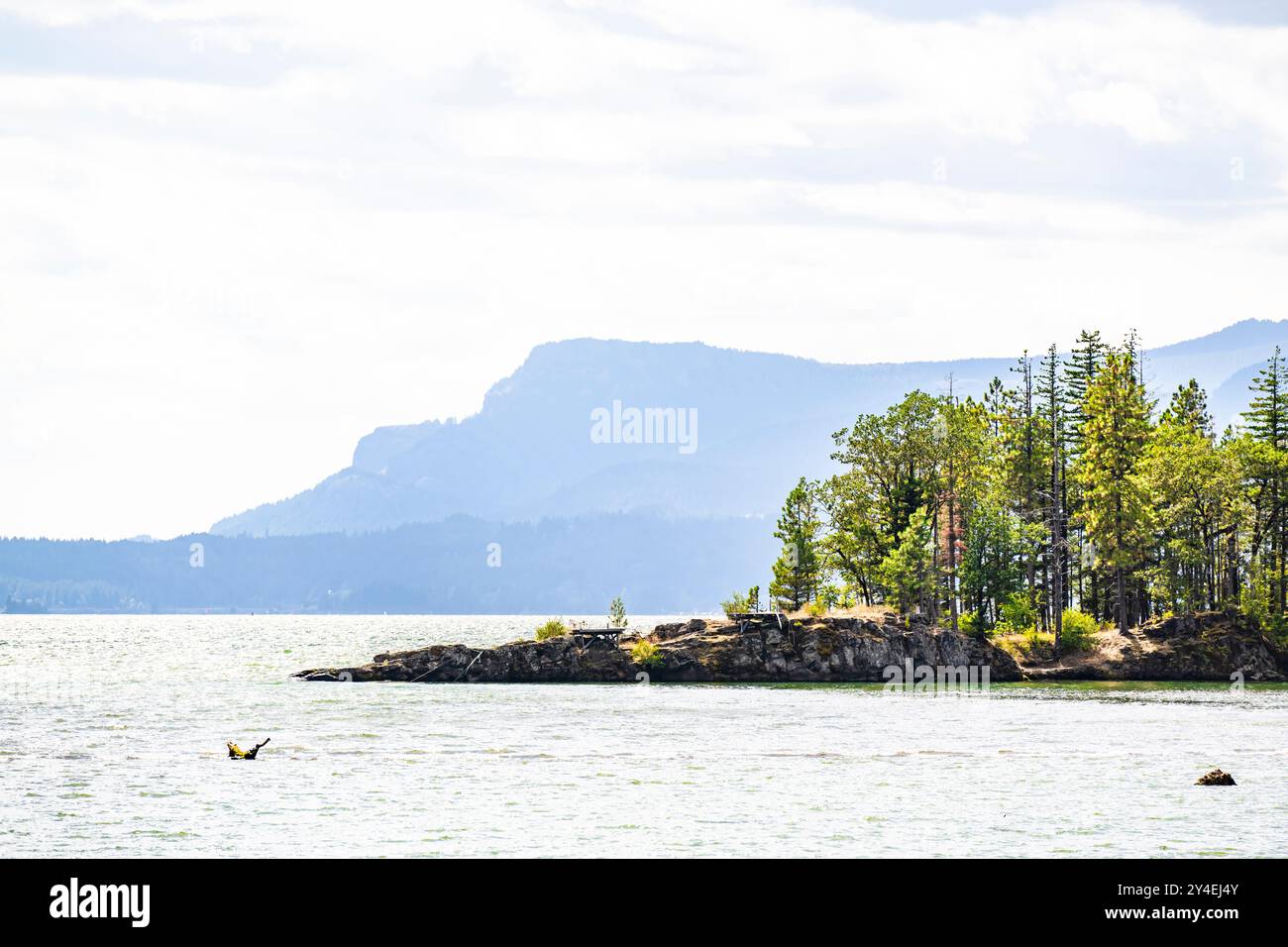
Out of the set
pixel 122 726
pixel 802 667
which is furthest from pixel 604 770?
pixel 802 667

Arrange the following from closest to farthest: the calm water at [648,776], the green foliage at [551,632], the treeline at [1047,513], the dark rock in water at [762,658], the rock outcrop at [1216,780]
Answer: the calm water at [648,776] → the rock outcrop at [1216,780] → the dark rock in water at [762,658] → the treeline at [1047,513] → the green foliage at [551,632]

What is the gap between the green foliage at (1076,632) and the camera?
11469 cm

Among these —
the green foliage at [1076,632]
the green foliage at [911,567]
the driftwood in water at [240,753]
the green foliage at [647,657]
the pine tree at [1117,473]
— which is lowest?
the driftwood in water at [240,753]

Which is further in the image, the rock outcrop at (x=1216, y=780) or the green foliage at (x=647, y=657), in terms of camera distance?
the green foliage at (x=647, y=657)

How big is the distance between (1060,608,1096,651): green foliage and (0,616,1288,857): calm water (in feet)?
62.5

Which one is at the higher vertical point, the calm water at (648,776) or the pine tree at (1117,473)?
the pine tree at (1117,473)

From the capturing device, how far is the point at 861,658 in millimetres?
112562

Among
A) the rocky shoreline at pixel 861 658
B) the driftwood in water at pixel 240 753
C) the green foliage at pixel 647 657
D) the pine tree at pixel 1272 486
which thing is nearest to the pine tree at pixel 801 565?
the rocky shoreline at pixel 861 658

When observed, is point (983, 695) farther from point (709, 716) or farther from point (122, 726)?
point (122, 726)

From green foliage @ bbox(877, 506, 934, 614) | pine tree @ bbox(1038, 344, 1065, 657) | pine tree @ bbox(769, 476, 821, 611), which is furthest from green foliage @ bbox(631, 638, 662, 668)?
pine tree @ bbox(1038, 344, 1065, 657)

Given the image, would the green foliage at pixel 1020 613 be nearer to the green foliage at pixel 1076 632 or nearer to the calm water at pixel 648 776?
the green foliage at pixel 1076 632

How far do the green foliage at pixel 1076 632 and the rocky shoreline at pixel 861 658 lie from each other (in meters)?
0.95

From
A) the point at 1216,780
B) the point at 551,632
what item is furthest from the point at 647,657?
the point at 1216,780

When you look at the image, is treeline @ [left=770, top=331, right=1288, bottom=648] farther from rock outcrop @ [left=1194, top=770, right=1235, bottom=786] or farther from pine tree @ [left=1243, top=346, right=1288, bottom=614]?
rock outcrop @ [left=1194, top=770, right=1235, bottom=786]
